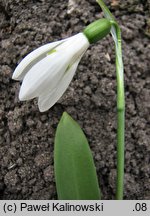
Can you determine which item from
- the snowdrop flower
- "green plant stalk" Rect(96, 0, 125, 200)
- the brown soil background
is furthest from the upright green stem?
the brown soil background

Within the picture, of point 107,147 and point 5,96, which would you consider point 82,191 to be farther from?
point 5,96

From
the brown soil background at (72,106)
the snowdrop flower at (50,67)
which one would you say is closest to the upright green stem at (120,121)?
the snowdrop flower at (50,67)

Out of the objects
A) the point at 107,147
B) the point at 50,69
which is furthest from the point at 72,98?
the point at 50,69

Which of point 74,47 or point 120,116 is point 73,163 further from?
point 74,47

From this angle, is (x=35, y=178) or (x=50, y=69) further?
(x=35, y=178)

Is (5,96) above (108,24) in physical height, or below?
below

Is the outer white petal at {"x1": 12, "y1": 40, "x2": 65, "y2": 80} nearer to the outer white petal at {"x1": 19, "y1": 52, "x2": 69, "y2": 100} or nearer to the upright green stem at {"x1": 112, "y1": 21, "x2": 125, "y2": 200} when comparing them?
the outer white petal at {"x1": 19, "y1": 52, "x2": 69, "y2": 100}

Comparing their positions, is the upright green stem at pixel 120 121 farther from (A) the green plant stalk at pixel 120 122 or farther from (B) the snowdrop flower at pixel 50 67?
(B) the snowdrop flower at pixel 50 67
